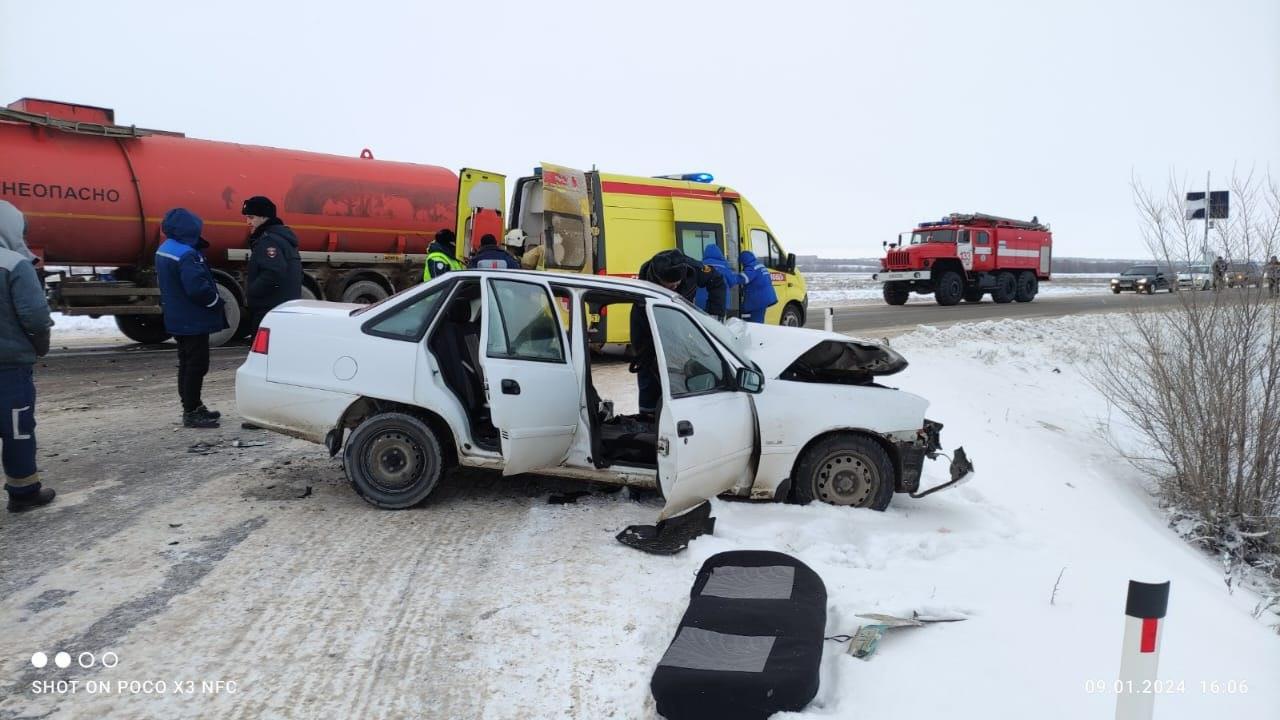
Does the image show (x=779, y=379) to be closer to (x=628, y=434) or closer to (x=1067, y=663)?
(x=628, y=434)

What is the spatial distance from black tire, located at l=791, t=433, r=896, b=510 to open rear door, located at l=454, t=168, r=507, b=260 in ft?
22.0

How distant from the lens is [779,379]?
18.9ft

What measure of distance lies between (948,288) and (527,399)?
25.2 metres

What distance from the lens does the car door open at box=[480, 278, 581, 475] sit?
17.5 ft

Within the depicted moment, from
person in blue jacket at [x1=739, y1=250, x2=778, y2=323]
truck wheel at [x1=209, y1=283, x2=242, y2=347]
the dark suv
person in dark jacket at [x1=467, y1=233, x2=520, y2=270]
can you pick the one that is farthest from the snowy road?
the dark suv

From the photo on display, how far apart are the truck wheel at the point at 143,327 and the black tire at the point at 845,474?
39.1 feet

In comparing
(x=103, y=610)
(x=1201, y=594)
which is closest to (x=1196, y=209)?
(x=1201, y=594)

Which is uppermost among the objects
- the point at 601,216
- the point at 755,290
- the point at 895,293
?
the point at 601,216

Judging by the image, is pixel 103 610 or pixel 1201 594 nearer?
pixel 103 610

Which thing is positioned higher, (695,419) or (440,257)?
(440,257)

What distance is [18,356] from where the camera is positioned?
5.16m

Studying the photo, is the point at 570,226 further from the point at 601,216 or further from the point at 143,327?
the point at 143,327

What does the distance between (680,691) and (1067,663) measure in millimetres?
1773

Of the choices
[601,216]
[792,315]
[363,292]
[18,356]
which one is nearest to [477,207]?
[601,216]
